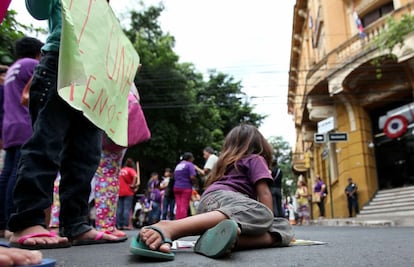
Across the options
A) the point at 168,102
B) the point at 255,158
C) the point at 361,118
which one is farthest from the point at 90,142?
the point at 168,102

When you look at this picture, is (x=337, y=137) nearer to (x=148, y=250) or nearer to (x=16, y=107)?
(x=16, y=107)

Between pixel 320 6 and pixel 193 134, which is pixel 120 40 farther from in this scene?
pixel 193 134

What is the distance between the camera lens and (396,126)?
41.8ft

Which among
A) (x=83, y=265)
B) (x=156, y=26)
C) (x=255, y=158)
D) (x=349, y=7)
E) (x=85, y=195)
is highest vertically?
(x=156, y=26)

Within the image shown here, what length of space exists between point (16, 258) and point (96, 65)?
4.26 feet

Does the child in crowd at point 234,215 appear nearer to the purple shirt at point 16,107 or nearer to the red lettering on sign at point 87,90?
the red lettering on sign at point 87,90

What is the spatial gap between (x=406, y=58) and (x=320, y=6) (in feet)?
20.0

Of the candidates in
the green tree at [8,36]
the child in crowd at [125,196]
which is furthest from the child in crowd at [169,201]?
the green tree at [8,36]

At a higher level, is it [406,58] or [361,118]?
[406,58]

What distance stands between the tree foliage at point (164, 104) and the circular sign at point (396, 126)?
729 cm

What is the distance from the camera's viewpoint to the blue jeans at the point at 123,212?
7.07 metres

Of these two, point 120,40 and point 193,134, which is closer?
point 120,40

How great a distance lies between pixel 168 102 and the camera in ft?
66.5

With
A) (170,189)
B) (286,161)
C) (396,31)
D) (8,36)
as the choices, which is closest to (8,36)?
(8,36)
